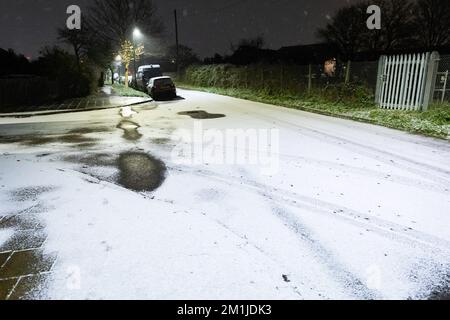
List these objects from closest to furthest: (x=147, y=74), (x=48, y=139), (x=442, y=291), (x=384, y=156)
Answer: (x=442, y=291), (x=384, y=156), (x=48, y=139), (x=147, y=74)

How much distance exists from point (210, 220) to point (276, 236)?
A: 2.94ft

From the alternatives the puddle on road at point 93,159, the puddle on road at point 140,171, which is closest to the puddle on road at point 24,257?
the puddle on road at point 140,171

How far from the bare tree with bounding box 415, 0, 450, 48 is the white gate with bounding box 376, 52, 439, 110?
110 feet

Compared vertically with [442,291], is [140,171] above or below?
above

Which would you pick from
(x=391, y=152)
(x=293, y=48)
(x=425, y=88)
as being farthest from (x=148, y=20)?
A: (x=391, y=152)

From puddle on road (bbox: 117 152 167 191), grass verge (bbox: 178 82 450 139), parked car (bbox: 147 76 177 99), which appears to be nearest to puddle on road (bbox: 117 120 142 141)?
puddle on road (bbox: 117 152 167 191)

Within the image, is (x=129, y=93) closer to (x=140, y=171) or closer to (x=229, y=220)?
(x=140, y=171)

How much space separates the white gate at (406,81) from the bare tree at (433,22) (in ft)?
110

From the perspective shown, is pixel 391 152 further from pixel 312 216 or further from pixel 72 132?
pixel 72 132

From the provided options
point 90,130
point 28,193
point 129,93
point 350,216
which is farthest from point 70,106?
point 350,216

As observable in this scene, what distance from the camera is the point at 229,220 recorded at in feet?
13.9

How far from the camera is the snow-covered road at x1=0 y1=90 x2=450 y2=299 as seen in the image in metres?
3.04

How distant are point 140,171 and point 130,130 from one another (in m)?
4.70

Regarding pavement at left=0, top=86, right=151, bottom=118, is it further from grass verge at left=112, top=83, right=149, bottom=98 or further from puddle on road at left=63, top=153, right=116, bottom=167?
puddle on road at left=63, top=153, right=116, bottom=167
